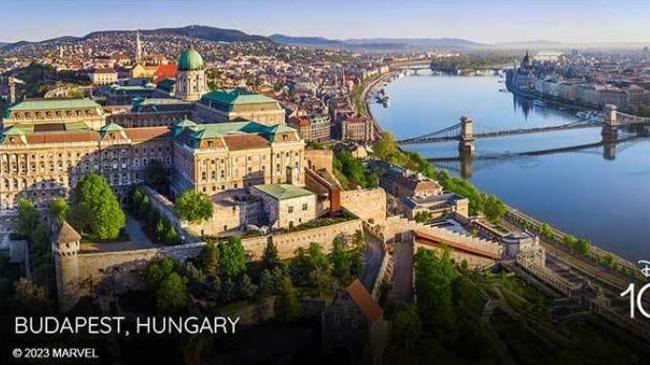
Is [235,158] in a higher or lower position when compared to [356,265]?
higher

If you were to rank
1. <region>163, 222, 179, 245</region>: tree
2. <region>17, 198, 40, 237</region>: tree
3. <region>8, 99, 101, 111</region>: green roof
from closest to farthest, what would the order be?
<region>163, 222, 179, 245</region>: tree < <region>17, 198, 40, 237</region>: tree < <region>8, 99, 101, 111</region>: green roof

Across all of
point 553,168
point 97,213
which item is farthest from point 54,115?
point 553,168

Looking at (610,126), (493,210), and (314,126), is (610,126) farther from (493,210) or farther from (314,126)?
(493,210)

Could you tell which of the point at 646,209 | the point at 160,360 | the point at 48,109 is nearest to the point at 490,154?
the point at 646,209

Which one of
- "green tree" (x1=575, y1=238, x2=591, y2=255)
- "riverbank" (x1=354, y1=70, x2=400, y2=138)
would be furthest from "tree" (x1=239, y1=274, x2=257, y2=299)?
"riverbank" (x1=354, y1=70, x2=400, y2=138)

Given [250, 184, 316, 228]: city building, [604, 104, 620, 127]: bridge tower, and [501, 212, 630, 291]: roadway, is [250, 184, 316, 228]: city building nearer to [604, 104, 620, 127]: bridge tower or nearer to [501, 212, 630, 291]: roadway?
[501, 212, 630, 291]: roadway

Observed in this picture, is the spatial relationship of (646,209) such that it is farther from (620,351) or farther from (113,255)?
(113,255)
